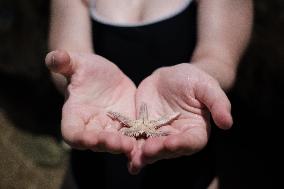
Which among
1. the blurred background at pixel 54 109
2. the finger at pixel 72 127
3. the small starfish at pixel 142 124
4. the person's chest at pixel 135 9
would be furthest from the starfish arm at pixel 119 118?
the blurred background at pixel 54 109

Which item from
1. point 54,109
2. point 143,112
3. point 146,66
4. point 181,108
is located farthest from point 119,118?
point 54,109

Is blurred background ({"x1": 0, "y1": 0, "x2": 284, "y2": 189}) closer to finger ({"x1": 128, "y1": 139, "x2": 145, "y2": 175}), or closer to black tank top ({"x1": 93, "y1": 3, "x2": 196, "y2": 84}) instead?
black tank top ({"x1": 93, "y1": 3, "x2": 196, "y2": 84})

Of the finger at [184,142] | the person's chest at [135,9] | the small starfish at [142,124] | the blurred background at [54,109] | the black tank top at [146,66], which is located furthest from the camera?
the blurred background at [54,109]

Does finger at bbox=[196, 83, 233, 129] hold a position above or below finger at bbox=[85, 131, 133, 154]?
above

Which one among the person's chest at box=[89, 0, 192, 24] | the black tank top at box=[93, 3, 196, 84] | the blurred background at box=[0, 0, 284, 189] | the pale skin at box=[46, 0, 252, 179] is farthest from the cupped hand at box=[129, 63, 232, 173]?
the blurred background at box=[0, 0, 284, 189]

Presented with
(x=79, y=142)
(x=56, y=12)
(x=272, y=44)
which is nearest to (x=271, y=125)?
(x=272, y=44)

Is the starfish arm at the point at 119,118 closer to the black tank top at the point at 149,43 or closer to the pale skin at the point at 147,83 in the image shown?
the pale skin at the point at 147,83

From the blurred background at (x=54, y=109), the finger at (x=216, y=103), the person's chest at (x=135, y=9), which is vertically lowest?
the blurred background at (x=54, y=109)
